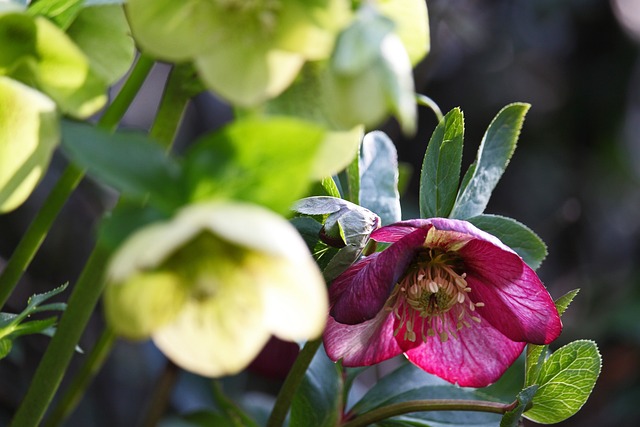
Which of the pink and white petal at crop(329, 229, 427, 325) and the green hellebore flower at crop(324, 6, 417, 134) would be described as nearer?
the green hellebore flower at crop(324, 6, 417, 134)

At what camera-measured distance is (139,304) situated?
12.7 inches

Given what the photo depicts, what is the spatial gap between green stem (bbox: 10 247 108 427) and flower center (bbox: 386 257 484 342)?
198 mm

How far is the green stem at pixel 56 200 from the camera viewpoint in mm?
454

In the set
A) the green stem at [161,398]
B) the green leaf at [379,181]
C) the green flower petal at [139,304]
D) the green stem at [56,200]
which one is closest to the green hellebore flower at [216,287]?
the green flower petal at [139,304]

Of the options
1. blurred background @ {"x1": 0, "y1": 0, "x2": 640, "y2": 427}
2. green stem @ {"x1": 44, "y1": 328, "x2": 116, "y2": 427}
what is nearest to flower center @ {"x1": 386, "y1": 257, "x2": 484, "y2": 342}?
green stem @ {"x1": 44, "y1": 328, "x2": 116, "y2": 427}

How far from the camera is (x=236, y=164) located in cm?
34

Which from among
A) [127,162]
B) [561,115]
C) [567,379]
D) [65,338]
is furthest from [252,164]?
[561,115]

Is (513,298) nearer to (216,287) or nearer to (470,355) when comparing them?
(470,355)

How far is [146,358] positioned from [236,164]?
825mm

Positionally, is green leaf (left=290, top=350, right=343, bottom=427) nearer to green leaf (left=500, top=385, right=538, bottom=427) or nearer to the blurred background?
green leaf (left=500, top=385, right=538, bottom=427)

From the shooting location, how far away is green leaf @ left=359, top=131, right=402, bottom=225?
1.90 ft

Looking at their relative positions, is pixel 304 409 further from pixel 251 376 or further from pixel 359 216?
pixel 251 376

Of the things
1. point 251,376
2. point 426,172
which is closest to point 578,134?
point 251,376

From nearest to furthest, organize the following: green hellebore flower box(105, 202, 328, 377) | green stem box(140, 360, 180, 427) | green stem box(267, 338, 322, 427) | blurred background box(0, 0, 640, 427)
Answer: green hellebore flower box(105, 202, 328, 377)
green stem box(267, 338, 322, 427)
green stem box(140, 360, 180, 427)
blurred background box(0, 0, 640, 427)
